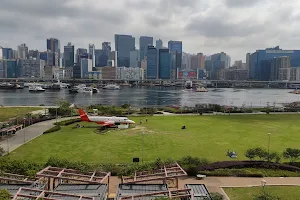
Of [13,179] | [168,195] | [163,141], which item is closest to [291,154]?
[163,141]

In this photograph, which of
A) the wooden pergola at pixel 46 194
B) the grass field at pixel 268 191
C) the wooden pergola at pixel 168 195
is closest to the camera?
the wooden pergola at pixel 46 194

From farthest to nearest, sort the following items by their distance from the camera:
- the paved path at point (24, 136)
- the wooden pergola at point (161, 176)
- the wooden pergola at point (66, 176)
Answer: the paved path at point (24, 136), the wooden pergola at point (161, 176), the wooden pergola at point (66, 176)

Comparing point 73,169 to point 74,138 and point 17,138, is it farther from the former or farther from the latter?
point 17,138

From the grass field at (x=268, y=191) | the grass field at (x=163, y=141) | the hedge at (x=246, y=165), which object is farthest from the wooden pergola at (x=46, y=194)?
the grass field at (x=163, y=141)

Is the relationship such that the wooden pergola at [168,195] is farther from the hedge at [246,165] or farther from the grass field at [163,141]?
the grass field at [163,141]

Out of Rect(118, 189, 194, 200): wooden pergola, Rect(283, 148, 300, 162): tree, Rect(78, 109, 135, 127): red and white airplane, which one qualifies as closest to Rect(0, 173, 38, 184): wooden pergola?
Rect(118, 189, 194, 200): wooden pergola

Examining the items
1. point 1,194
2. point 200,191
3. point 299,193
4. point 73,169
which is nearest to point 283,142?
point 299,193
